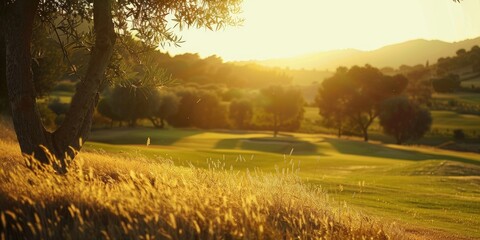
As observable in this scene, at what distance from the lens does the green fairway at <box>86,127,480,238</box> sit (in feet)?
60.5

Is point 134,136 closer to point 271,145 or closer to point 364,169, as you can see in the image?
point 271,145

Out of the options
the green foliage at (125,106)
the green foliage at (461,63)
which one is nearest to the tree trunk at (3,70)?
the green foliage at (125,106)

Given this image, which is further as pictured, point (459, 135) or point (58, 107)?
point (459, 135)

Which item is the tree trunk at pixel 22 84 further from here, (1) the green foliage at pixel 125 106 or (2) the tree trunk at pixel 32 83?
(1) the green foliage at pixel 125 106

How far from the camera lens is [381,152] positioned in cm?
6481

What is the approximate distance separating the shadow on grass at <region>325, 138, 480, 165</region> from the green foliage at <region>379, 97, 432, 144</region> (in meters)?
10.2

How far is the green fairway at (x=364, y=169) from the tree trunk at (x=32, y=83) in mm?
2858

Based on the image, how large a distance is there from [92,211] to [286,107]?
253 ft

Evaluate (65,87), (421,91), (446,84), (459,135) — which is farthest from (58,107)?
(446,84)

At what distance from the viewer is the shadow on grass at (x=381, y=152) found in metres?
60.8

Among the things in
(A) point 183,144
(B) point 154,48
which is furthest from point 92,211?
(A) point 183,144

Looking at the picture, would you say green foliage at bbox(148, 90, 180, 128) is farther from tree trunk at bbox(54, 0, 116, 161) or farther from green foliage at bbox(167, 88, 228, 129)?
tree trunk at bbox(54, 0, 116, 161)

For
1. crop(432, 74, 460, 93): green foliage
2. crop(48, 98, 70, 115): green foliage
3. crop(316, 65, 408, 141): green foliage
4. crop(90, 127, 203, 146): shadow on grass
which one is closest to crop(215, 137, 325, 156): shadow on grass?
crop(90, 127, 203, 146): shadow on grass

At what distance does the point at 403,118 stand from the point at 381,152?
17.2 m
